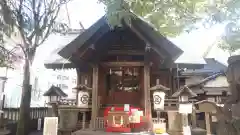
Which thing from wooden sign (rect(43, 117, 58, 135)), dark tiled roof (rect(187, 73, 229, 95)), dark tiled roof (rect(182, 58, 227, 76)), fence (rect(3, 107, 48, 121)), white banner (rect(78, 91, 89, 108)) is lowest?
fence (rect(3, 107, 48, 121))

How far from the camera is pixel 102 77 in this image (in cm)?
932

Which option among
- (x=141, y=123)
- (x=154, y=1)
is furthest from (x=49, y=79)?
(x=154, y=1)

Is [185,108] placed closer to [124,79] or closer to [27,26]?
[124,79]

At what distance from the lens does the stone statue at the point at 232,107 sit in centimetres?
397

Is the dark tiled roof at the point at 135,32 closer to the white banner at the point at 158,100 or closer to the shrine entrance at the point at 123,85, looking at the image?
the white banner at the point at 158,100

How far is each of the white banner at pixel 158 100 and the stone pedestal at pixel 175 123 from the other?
0.49 m

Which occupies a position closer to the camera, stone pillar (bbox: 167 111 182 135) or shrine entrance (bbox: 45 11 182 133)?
stone pillar (bbox: 167 111 182 135)

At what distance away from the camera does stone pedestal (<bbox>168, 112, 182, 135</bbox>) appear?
7.67 metres

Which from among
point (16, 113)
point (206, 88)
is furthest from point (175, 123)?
point (16, 113)

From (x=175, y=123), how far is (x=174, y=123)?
1.5 inches

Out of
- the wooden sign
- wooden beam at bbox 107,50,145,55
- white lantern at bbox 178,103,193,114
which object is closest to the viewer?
the wooden sign

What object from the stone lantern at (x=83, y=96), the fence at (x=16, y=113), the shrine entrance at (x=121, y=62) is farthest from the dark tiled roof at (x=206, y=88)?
the fence at (x=16, y=113)

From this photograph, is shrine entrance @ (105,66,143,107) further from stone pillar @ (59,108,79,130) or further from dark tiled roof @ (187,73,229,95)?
dark tiled roof @ (187,73,229,95)

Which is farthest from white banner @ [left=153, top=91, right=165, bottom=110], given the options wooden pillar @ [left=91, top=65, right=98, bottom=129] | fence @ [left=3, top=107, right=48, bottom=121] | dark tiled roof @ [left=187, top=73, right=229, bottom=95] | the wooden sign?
fence @ [left=3, top=107, right=48, bottom=121]
